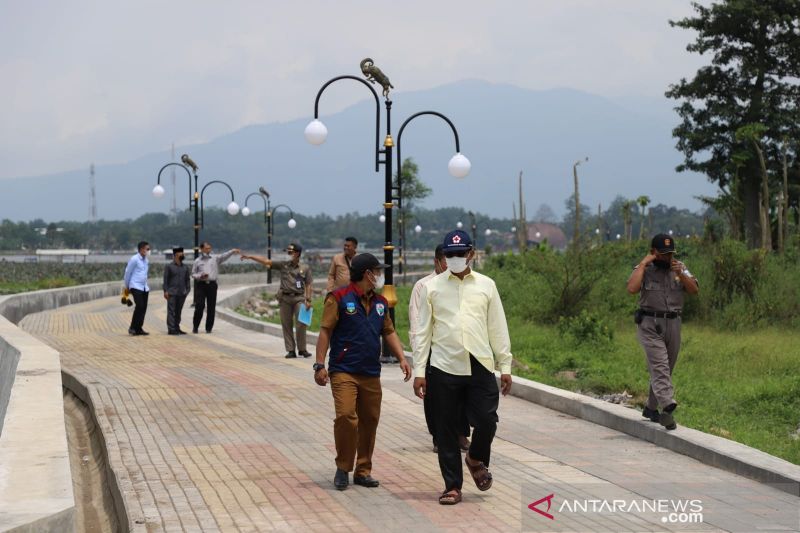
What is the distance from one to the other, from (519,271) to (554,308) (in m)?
9.78

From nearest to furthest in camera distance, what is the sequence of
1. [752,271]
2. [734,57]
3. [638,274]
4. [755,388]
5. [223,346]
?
[638,274]
[755,388]
[223,346]
[752,271]
[734,57]

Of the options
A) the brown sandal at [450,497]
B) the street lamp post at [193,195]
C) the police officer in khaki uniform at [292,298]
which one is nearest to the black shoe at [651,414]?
the brown sandal at [450,497]

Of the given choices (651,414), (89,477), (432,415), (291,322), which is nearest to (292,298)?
(291,322)

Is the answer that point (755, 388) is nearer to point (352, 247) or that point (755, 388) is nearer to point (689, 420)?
point (689, 420)

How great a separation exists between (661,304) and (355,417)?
11.3 feet

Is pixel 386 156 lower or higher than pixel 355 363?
higher

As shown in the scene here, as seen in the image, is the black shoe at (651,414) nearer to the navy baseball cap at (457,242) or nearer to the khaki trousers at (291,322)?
the navy baseball cap at (457,242)

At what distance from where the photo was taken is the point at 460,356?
299 inches

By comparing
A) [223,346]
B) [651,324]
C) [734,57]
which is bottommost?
[223,346]

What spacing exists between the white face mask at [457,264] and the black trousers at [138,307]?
Result: 14795mm

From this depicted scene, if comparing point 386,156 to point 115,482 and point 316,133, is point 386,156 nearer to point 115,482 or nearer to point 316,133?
point 316,133

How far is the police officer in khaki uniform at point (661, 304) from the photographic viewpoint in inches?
399

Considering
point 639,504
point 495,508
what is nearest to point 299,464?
point 495,508

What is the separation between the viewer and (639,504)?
7691 millimetres
